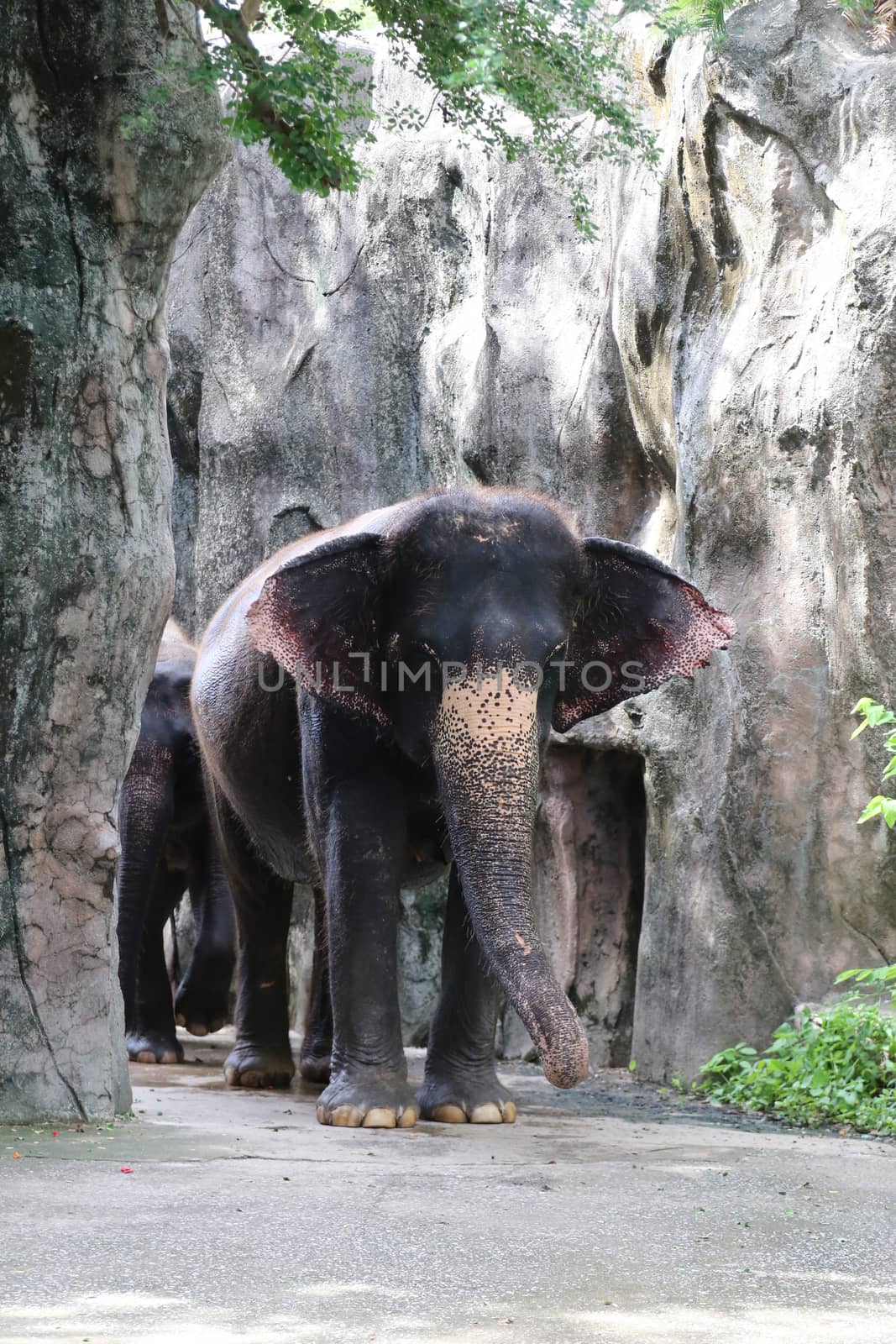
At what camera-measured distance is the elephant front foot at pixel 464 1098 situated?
19.8 feet

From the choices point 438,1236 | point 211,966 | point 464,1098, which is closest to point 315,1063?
point 211,966

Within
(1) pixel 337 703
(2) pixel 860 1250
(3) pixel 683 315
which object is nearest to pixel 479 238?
(3) pixel 683 315

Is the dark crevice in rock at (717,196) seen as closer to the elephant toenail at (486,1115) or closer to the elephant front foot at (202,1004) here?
the elephant toenail at (486,1115)

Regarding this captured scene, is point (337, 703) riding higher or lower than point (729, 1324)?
higher

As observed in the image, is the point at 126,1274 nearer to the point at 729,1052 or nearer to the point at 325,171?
→ the point at 325,171

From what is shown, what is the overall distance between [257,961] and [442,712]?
249 cm

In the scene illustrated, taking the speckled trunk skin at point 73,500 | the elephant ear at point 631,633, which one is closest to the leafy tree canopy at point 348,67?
the speckled trunk skin at point 73,500

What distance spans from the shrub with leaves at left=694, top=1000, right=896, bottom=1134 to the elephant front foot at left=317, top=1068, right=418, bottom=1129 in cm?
162

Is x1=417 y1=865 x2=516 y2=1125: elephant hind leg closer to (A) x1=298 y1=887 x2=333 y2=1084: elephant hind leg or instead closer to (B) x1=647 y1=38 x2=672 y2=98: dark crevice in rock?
(A) x1=298 y1=887 x2=333 y2=1084: elephant hind leg

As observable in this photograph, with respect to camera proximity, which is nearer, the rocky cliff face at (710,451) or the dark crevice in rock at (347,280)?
the rocky cliff face at (710,451)

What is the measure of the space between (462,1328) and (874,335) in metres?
5.17

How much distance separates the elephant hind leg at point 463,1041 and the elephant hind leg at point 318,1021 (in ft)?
4.35

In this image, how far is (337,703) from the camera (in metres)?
6.10

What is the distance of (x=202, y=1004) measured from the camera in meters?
9.45
